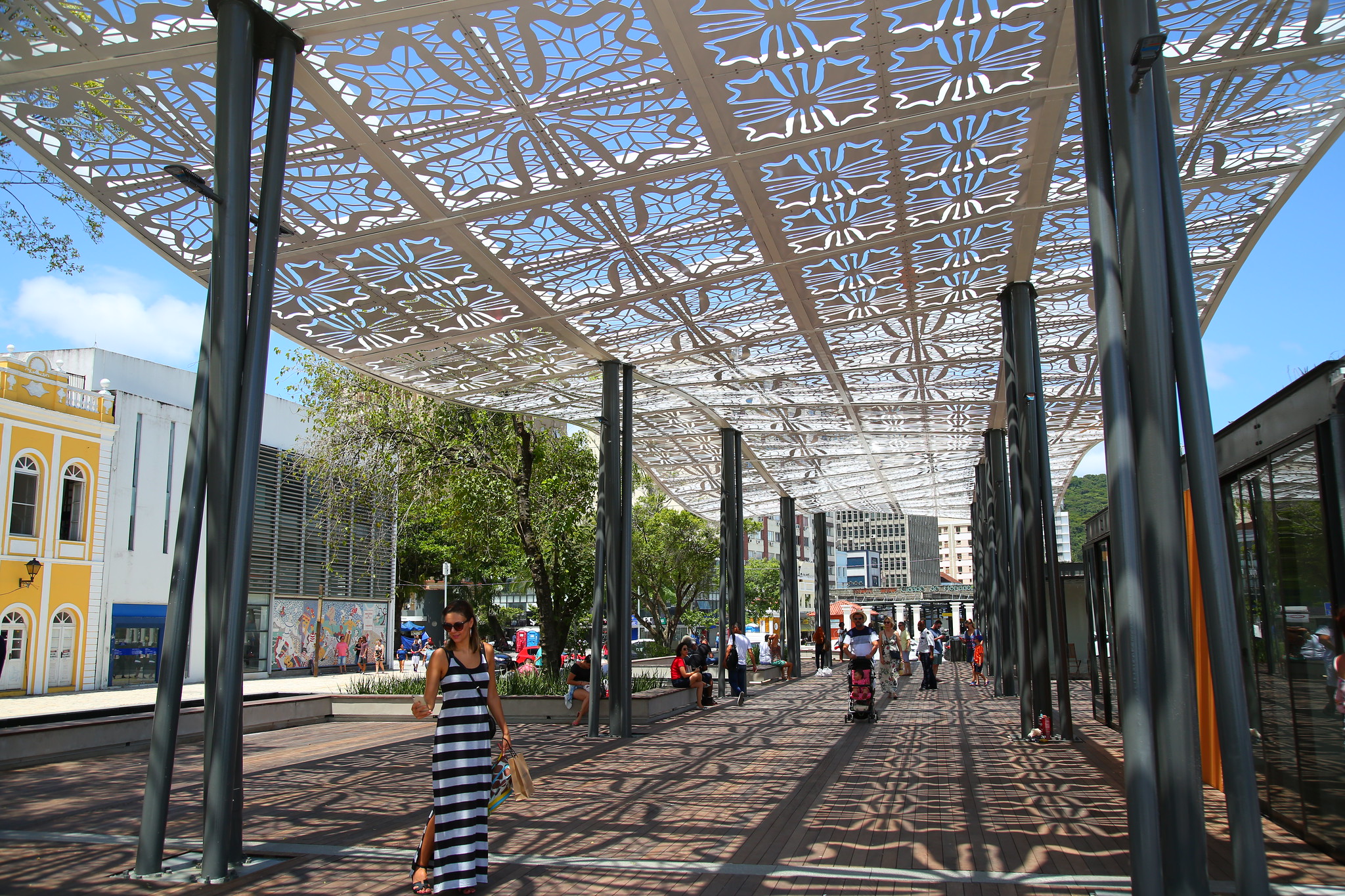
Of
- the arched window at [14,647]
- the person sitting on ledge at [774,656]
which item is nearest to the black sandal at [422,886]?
the person sitting on ledge at [774,656]

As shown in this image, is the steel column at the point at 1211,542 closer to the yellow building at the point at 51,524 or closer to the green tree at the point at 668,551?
the yellow building at the point at 51,524

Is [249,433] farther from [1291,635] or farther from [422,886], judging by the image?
[1291,635]

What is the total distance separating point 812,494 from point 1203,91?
22.9 m

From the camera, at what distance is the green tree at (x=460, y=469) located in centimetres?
1906

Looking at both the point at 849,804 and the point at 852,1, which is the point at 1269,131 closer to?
the point at 852,1

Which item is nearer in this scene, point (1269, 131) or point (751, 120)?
point (751, 120)

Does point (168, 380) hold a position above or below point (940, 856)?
above

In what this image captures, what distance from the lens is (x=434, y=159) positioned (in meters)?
8.38

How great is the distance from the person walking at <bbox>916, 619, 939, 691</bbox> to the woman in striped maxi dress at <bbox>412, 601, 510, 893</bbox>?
17.7 metres

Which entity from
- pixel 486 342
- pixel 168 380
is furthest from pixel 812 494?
pixel 168 380

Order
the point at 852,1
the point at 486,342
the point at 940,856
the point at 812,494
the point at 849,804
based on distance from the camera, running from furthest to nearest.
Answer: the point at 812,494
the point at 486,342
the point at 849,804
the point at 852,1
the point at 940,856

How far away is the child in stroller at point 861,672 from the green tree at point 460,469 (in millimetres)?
6291

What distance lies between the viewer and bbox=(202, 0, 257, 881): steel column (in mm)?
5867

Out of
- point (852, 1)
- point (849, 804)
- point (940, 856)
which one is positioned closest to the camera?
point (940, 856)
